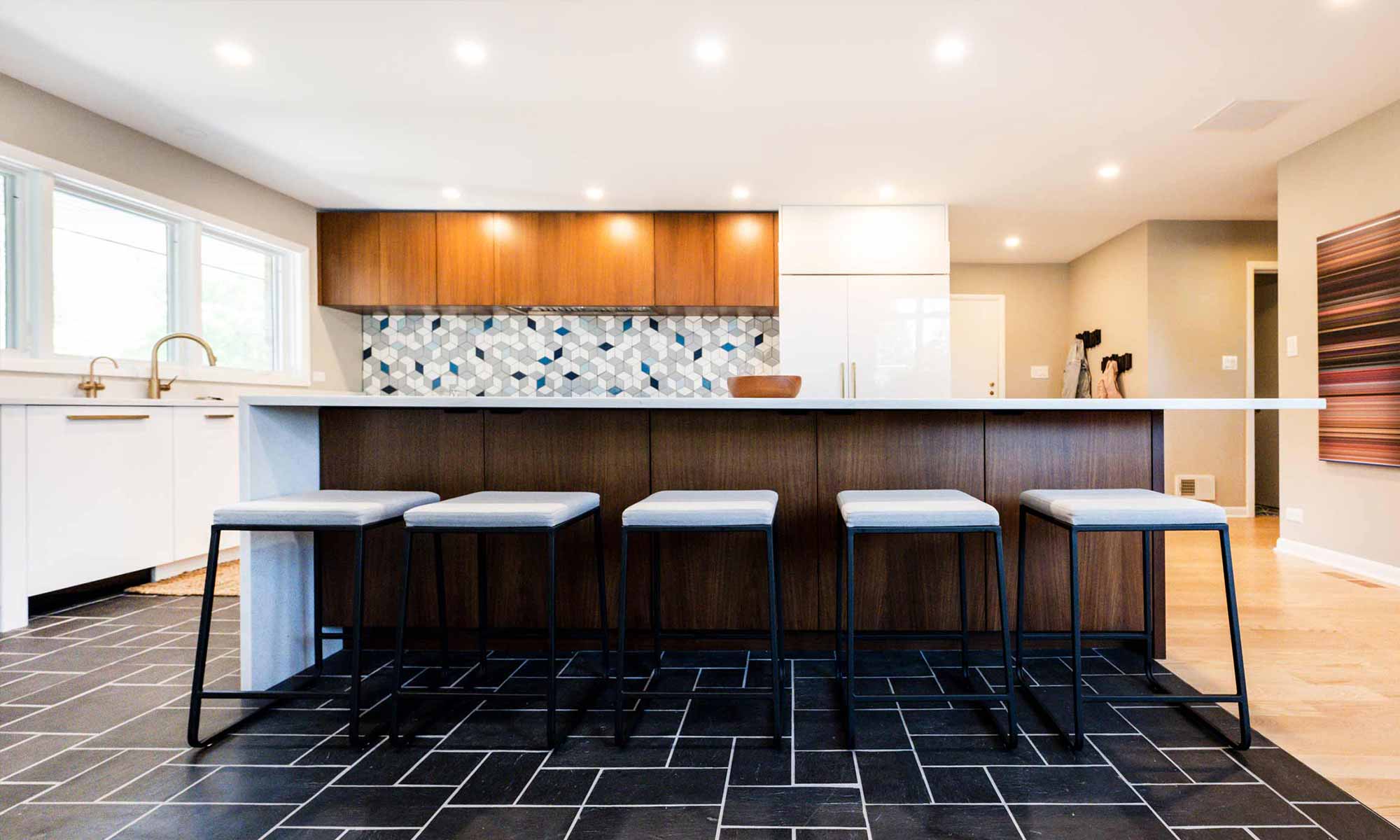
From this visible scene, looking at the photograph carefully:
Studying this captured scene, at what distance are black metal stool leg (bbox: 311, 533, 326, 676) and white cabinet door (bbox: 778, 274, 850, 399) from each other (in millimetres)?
3282

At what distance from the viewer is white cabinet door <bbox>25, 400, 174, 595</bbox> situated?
8.84ft

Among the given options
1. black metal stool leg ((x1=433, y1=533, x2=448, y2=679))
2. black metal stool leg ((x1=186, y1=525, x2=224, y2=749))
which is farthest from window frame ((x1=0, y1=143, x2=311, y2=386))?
black metal stool leg ((x1=433, y1=533, x2=448, y2=679))

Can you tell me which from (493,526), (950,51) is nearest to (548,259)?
(950,51)

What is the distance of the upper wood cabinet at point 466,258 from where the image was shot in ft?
15.8

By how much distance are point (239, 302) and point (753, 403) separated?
13.5 ft

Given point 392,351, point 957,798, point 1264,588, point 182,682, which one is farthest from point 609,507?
point 392,351

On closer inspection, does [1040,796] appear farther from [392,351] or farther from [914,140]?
[392,351]

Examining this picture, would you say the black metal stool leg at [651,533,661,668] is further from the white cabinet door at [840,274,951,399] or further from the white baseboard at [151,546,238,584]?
the white cabinet door at [840,274,951,399]

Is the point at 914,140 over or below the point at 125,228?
over

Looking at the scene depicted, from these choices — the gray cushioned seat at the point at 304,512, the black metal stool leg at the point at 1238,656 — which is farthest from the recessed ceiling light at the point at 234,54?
the black metal stool leg at the point at 1238,656

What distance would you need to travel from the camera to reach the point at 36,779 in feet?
4.84

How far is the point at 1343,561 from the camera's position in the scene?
3.49 metres

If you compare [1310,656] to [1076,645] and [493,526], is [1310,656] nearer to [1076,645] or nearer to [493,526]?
[1076,645]

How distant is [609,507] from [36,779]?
1.47 meters
